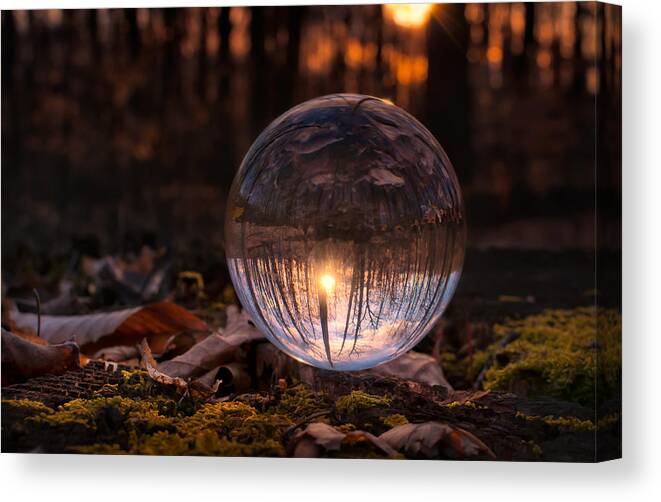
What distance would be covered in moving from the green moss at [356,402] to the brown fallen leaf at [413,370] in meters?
0.29

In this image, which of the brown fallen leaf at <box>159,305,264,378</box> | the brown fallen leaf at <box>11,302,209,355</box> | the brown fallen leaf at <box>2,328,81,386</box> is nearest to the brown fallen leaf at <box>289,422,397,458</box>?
the brown fallen leaf at <box>159,305,264,378</box>

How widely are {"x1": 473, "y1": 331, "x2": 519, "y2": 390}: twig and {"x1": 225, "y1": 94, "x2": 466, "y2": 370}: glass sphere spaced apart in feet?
5.27

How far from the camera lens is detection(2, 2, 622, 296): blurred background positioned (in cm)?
782

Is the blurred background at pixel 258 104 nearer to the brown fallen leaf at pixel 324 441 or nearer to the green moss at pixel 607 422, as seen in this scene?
the green moss at pixel 607 422

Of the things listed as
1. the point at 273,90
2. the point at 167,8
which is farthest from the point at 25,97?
the point at 273,90

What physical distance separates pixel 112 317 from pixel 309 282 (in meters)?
2.56

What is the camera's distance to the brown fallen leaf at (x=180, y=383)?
749cm

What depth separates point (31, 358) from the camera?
768cm

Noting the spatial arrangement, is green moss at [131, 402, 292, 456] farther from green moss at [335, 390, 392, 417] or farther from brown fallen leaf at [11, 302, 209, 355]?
brown fallen leaf at [11, 302, 209, 355]

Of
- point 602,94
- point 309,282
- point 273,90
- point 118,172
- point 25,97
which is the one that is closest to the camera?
point 309,282

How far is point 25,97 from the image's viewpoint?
789 cm

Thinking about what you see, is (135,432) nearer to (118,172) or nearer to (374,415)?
(374,415)

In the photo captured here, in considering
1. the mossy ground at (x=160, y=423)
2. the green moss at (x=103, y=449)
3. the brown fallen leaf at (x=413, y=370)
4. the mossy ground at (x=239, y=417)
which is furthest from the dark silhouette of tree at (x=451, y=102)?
the green moss at (x=103, y=449)

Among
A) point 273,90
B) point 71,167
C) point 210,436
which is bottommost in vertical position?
point 210,436
